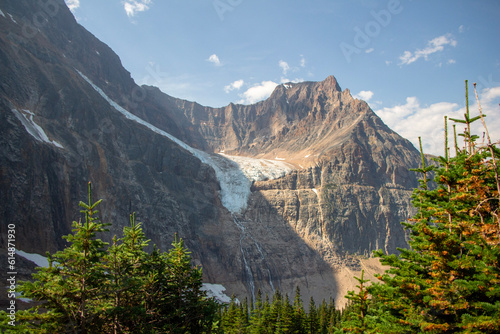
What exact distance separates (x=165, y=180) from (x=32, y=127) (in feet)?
122

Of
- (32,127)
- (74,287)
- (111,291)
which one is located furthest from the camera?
(32,127)

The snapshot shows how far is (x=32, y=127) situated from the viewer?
6097 centimetres

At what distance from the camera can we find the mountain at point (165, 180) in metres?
58.5

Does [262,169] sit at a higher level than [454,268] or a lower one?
higher

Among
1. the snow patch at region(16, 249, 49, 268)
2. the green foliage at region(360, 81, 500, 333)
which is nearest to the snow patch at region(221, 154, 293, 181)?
the snow patch at region(16, 249, 49, 268)

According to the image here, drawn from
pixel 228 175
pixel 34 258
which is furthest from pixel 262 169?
pixel 34 258

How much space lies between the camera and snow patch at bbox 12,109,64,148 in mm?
58825

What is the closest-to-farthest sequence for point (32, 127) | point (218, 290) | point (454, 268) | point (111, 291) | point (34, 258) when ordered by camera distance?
point (454, 268), point (111, 291), point (34, 258), point (32, 127), point (218, 290)

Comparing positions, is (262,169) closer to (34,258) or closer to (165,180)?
(165,180)

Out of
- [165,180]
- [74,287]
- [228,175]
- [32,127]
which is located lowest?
[74,287]

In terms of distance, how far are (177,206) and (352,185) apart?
6147 cm

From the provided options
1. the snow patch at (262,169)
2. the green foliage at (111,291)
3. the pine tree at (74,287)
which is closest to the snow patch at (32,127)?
the green foliage at (111,291)

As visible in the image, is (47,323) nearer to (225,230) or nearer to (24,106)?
(24,106)

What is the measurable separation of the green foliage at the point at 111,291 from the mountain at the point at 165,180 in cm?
4429
